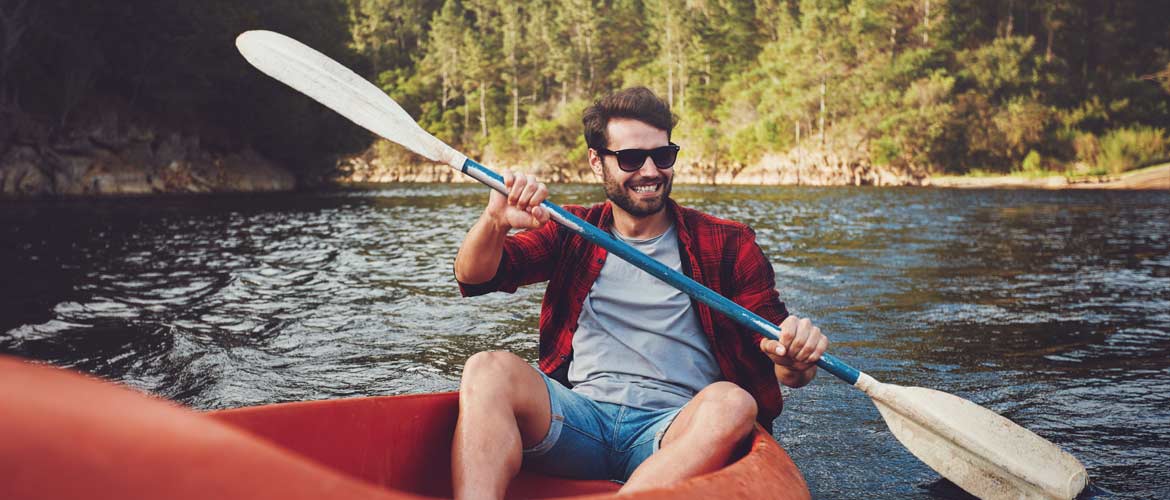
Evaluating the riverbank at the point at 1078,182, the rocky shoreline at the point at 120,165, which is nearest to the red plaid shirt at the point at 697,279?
the rocky shoreline at the point at 120,165

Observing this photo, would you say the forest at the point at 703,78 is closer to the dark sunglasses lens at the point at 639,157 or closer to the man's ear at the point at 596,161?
the man's ear at the point at 596,161

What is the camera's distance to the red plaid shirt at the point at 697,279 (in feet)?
8.25

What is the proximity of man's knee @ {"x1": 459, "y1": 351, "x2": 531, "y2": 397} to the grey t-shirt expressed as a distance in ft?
1.16

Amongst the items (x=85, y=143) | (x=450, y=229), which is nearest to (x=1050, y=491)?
(x=450, y=229)

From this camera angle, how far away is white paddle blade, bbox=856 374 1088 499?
2557 millimetres

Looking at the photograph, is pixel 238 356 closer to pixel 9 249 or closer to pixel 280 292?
pixel 280 292

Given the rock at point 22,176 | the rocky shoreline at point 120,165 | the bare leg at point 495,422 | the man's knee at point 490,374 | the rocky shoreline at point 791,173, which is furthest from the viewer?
the rocky shoreline at point 791,173

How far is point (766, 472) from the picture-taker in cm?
186

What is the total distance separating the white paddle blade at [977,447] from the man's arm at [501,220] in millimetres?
1113

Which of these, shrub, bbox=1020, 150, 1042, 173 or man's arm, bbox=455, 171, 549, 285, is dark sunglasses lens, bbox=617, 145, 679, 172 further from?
shrub, bbox=1020, 150, 1042, 173

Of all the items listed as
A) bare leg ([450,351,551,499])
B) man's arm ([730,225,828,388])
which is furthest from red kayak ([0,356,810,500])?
man's arm ([730,225,828,388])

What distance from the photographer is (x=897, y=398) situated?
2.61m

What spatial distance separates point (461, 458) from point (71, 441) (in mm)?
1274

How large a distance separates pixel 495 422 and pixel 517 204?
619 millimetres
